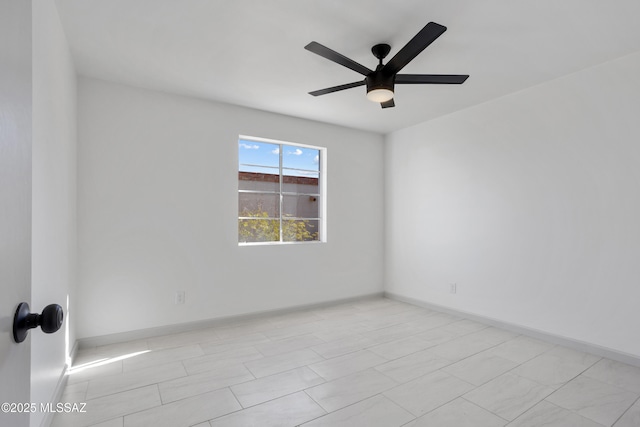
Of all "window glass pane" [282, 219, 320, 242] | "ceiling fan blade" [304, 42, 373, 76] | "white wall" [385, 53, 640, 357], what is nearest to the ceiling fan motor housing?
"ceiling fan blade" [304, 42, 373, 76]

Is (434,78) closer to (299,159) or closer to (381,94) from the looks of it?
(381,94)

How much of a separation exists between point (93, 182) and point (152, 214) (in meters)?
Answer: 0.61

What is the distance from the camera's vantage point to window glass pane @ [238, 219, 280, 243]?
4.12m

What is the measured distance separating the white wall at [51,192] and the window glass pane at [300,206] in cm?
241

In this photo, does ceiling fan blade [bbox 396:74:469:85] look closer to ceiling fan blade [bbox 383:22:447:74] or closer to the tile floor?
ceiling fan blade [bbox 383:22:447:74]

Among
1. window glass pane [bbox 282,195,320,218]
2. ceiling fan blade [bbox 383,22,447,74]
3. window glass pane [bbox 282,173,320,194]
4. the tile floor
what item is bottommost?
the tile floor

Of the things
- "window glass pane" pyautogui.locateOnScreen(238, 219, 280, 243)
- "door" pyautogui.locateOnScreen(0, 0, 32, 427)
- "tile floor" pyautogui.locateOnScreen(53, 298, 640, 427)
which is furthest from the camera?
"window glass pane" pyautogui.locateOnScreen(238, 219, 280, 243)

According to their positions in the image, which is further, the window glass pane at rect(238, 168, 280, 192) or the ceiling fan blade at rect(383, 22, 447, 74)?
the window glass pane at rect(238, 168, 280, 192)

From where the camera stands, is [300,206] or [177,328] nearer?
[177,328]

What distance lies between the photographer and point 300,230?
4.64m

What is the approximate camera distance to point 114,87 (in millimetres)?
3275

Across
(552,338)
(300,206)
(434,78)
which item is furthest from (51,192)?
(552,338)

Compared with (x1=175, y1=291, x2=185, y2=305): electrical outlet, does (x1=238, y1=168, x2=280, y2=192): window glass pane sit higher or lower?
higher

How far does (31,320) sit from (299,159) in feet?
13.6
